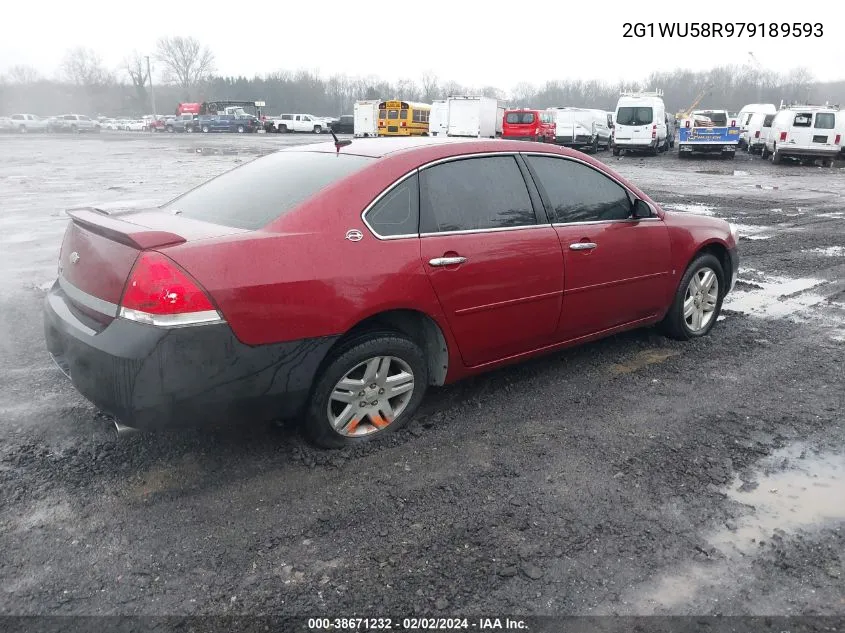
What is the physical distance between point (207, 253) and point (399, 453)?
55.6 inches

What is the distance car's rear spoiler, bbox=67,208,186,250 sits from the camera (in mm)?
2961

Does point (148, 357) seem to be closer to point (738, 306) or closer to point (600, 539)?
point (600, 539)

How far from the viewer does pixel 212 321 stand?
290cm

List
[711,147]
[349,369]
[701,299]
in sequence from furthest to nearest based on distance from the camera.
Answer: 1. [711,147]
2. [701,299]
3. [349,369]

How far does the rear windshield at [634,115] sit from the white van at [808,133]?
5.22 metres

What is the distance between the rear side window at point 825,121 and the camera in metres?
24.1

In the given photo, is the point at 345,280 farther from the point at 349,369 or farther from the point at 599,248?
the point at 599,248

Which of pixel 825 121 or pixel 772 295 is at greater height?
pixel 825 121

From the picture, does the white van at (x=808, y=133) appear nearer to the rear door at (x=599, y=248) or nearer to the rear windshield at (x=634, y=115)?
the rear windshield at (x=634, y=115)

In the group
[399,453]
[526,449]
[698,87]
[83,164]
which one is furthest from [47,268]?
[698,87]

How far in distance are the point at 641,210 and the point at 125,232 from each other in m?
3.29

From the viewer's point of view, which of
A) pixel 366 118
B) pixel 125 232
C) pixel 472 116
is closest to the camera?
pixel 125 232

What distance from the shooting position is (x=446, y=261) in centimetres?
359

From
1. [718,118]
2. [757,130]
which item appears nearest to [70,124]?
[718,118]
